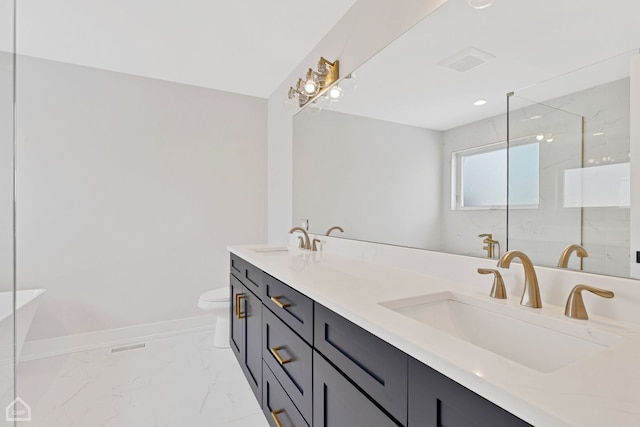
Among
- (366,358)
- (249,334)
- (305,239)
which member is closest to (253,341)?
(249,334)

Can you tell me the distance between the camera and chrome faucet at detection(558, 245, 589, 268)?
0.85 m

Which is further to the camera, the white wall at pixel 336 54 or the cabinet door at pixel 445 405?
the white wall at pixel 336 54

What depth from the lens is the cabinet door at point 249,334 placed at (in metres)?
1.62

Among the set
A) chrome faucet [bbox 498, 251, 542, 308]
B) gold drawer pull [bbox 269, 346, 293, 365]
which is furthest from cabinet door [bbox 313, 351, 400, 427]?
chrome faucet [bbox 498, 251, 542, 308]

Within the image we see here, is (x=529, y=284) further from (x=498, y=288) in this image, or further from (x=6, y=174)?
(x=6, y=174)

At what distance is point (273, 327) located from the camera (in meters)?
1.40

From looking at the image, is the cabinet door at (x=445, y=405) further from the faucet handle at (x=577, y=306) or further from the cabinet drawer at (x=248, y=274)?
the cabinet drawer at (x=248, y=274)

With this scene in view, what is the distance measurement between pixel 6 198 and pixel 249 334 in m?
1.31

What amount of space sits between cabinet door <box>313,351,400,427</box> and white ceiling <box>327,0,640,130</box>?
101 cm

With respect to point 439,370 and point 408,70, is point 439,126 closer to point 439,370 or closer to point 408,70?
point 408,70

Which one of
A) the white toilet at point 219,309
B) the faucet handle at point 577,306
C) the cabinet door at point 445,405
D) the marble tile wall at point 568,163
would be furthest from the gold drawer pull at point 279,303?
the white toilet at point 219,309

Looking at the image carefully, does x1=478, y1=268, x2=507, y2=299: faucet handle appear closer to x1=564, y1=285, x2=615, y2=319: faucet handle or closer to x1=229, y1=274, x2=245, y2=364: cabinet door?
x1=564, y1=285, x2=615, y2=319: faucet handle

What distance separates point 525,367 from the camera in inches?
19.6

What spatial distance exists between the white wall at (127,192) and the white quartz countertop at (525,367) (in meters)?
2.30
